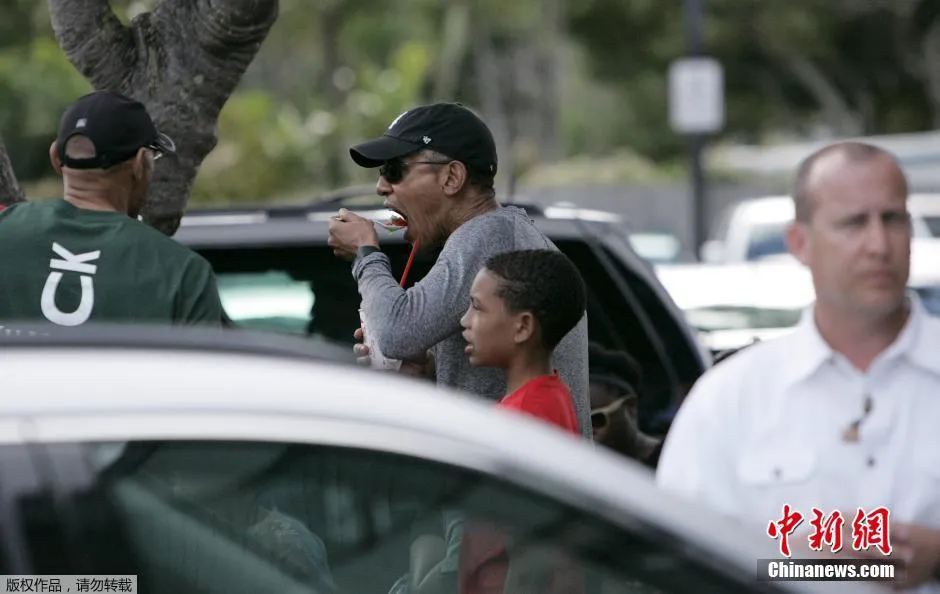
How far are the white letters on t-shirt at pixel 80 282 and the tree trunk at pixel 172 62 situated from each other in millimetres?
1519

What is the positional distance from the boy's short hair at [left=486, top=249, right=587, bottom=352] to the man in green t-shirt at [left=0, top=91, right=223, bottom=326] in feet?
2.28

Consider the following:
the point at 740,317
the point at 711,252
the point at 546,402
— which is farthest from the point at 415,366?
the point at 711,252

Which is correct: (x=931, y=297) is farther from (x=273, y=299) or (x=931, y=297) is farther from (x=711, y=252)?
(x=711, y=252)

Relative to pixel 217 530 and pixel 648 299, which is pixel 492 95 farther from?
pixel 217 530

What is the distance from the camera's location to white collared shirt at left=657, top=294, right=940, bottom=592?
2.66 meters

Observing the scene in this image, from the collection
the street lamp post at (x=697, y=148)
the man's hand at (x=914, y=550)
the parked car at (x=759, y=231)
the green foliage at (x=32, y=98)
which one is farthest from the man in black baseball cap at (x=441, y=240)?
the green foliage at (x=32, y=98)

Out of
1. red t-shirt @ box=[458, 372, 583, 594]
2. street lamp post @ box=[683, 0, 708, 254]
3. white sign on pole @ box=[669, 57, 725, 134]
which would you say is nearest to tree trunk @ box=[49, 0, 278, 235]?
red t-shirt @ box=[458, 372, 583, 594]

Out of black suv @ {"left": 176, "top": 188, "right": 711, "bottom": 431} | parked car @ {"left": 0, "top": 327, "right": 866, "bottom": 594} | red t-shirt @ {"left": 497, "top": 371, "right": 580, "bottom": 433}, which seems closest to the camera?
parked car @ {"left": 0, "top": 327, "right": 866, "bottom": 594}

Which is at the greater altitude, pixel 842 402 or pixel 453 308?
pixel 453 308

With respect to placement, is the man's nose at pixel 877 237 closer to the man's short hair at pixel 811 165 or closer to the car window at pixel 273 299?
the man's short hair at pixel 811 165

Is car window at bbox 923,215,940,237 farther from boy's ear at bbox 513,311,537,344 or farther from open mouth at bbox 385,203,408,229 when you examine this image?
boy's ear at bbox 513,311,537,344

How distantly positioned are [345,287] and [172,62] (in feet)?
3.06

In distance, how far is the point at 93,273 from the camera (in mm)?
3754

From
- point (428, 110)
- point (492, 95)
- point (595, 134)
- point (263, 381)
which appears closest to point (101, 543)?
point (263, 381)
